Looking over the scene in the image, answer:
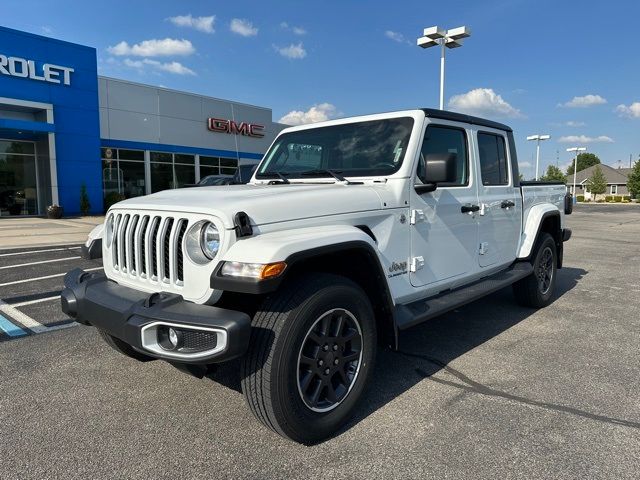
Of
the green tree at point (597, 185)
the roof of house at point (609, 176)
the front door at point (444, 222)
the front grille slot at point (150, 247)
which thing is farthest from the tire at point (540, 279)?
the roof of house at point (609, 176)

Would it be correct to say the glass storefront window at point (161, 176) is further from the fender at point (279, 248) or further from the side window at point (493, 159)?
the fender at point (279, 248)

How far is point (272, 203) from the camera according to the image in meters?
2.72

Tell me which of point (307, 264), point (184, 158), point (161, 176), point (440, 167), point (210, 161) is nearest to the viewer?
point (307, 264)

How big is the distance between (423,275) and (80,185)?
19578 millimetres

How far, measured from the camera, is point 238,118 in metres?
26.7

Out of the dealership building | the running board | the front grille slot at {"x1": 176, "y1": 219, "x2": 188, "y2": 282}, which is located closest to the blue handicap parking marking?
the front grille slot at {"x1": 176, "y1": 219, "x2": 188, "y2": 282}

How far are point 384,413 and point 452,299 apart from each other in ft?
3.84

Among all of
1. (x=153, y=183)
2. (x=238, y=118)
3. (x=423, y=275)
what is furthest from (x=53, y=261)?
(x=238, y=118)

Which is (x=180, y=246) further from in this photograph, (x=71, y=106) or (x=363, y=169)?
(x=71, y=106)

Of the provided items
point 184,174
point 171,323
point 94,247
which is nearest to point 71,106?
point 184,174

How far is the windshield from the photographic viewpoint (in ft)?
11.8

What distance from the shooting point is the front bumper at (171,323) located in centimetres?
228

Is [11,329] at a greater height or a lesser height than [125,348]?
lesser

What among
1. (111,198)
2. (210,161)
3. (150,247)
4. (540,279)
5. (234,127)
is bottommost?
(540,279)
